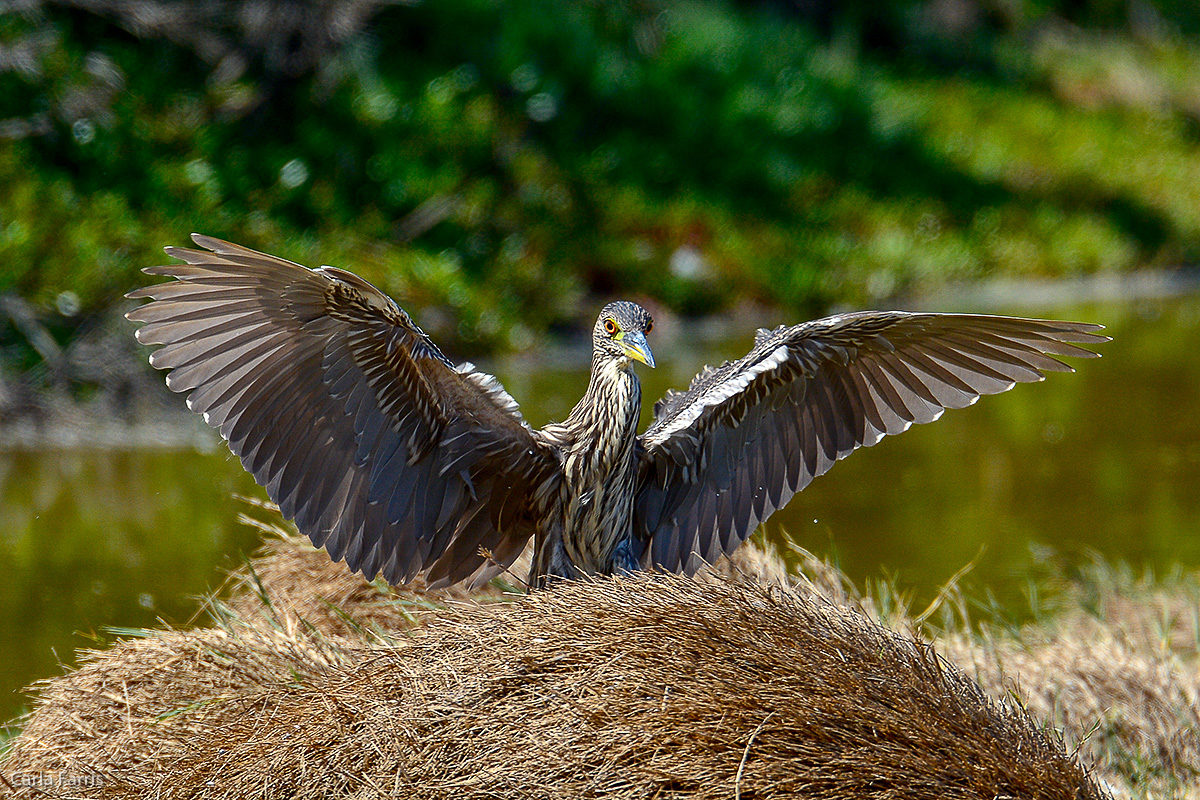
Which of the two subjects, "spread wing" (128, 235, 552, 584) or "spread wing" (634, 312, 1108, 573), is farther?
"spread wing" (634, 312, 1108, 573)

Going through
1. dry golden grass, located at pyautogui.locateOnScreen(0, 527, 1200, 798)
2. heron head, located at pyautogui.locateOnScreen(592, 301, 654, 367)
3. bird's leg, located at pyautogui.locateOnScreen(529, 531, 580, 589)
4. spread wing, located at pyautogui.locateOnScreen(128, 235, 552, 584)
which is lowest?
dry golden grass, located at pyautogui.locateOnScreen(0, 527, 1200, 798)

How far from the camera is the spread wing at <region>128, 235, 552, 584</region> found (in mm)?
3207

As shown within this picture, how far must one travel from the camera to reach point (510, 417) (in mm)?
3480

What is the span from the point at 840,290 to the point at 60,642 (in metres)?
7.10

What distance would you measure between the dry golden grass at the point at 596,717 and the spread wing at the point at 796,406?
1.77 ft

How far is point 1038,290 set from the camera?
1180 centimetres

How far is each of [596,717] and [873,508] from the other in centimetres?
401

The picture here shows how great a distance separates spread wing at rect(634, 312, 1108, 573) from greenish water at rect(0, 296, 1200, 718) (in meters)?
1.10

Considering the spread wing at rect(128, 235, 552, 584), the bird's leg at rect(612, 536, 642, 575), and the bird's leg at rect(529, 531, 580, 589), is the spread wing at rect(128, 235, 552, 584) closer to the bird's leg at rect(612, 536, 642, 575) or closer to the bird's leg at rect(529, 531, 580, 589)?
the bird's leg at rect(529, 531, 580, 589)

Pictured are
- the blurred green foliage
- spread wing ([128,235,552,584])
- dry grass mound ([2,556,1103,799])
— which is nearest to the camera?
dry grass mound ([2,556,1103,799])

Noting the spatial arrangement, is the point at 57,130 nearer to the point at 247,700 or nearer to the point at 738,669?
the point at 247,700

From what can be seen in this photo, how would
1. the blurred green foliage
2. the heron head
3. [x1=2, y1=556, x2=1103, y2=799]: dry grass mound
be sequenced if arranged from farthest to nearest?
1. the blurred green foliage
2. the heron head
3. [x1=2, y1=556, x2=1103, y2=799]: dry grass mound

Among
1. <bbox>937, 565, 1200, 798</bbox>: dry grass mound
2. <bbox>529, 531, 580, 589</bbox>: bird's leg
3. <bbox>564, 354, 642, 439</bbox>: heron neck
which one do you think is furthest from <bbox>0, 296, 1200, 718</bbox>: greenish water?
<bbox>564, 354, 642, 439</bbox>: heron neck

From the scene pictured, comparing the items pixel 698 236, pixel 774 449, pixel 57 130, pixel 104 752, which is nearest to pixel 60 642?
pixel 104 752
